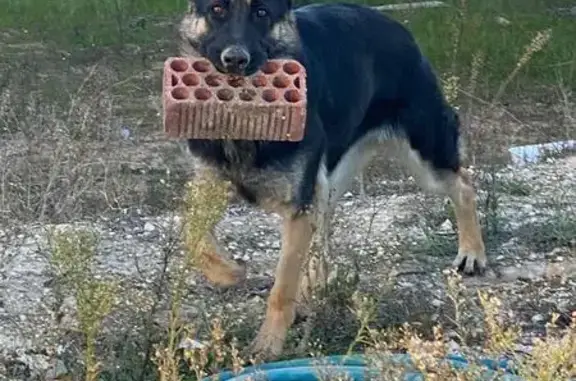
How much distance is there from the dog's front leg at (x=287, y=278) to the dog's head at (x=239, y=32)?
2.13 feet

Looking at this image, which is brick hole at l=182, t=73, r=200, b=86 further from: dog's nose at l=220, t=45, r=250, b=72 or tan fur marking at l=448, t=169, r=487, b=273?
tan fur marking at l=448, t=169, r=487, b=273

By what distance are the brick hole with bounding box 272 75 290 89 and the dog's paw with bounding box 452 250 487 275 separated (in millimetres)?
1570

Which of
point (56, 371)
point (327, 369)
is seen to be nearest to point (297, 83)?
point (56, 371)

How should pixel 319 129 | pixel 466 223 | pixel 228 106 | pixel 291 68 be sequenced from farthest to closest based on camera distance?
pixel 466 223 → pixel 319 129 → pixel 291 68 → pixel 228 106

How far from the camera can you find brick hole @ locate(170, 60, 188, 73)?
4938mm

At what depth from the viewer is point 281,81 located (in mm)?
4992

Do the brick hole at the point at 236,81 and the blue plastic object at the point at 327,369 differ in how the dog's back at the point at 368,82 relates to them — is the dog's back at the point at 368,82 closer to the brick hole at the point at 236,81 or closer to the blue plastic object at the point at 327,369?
the brick hole at the point at 236,81

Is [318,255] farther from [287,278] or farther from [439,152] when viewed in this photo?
[439,152]

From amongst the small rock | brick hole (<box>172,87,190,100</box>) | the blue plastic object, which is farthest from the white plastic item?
the small rock

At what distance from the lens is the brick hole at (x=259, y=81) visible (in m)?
4.95

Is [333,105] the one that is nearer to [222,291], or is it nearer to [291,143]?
[291,143]

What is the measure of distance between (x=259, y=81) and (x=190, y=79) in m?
0.25

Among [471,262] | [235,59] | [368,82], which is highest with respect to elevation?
[235,59]

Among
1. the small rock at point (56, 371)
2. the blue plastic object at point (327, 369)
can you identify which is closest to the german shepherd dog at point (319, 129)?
the blue plastic object at point (327, 369)
